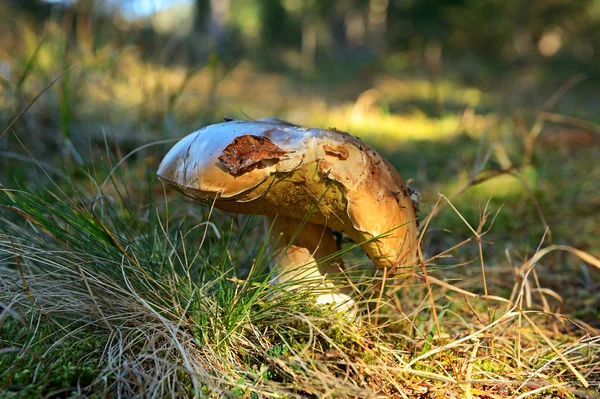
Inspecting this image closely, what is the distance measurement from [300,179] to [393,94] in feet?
27.2

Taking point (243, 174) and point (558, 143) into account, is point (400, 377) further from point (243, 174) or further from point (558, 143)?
point (558, 143)

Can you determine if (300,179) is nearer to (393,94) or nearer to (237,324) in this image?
(237,324)

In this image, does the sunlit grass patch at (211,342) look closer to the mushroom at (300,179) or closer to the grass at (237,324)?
the grass at (237,324)

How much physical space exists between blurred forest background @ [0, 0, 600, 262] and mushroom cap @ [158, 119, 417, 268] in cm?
33

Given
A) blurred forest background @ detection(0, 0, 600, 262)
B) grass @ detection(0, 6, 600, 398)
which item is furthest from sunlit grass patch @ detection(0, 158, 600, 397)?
blurred forest background @ detection(0, 0, 600, 262)

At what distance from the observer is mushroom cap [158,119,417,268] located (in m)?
1.09

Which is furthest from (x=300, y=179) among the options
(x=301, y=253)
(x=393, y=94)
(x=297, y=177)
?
(x=393, y=94)

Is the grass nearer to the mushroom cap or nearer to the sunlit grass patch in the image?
the sunlit grass patch

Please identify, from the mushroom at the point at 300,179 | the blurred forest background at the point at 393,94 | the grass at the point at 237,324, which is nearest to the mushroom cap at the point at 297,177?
the mushroom at the point at 300,179

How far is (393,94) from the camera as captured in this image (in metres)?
8.85

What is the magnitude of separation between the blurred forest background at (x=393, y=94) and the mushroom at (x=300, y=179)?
0.34 meters

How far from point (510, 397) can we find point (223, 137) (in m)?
1.03

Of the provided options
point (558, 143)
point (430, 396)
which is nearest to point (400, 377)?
point (430, 396)

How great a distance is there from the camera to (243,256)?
5.64ft
